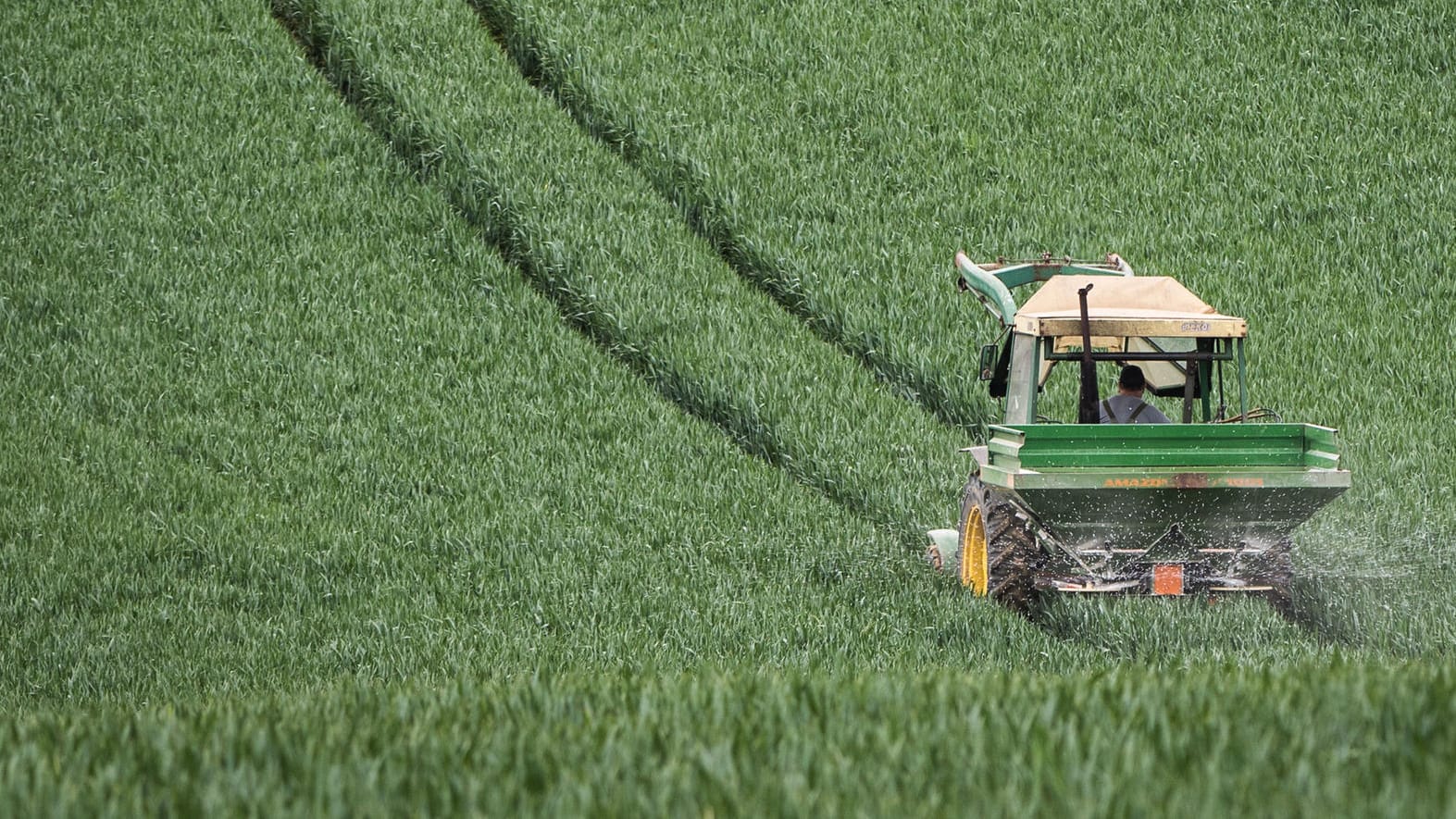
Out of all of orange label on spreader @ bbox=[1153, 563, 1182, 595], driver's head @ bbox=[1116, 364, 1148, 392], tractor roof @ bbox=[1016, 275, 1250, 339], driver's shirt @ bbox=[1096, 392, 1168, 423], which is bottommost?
orange label on spreader @ bbox=[1153, 563, 1182, 595]

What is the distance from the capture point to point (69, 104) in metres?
16.7

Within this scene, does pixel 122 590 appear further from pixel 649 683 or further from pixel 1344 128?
pixel 1344 128

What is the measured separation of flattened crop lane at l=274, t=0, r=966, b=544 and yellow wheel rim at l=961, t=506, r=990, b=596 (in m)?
1.15

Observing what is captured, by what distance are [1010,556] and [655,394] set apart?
4998 millimetres

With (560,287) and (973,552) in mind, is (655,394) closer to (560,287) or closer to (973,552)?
(560,287)

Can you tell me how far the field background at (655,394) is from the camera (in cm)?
382

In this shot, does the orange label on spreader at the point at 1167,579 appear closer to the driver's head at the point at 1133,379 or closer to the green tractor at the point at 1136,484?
the green tractor at the point at 1136,484

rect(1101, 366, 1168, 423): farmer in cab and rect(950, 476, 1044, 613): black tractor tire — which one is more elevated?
rect(1101, 366, 1168, 423): farmer in cab

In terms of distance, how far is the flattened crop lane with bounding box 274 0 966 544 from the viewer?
11391 mm

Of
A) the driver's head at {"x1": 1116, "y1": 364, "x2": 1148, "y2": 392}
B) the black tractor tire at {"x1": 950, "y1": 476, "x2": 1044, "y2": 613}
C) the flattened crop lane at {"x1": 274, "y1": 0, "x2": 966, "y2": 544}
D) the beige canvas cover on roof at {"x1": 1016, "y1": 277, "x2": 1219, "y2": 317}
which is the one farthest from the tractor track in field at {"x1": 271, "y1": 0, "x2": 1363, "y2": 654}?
the beige canvas cover on roof at {"x1": 1016, "y1": 277, "x2": 1219, "y2": 317}

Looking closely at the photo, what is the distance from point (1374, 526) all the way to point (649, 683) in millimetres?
6556

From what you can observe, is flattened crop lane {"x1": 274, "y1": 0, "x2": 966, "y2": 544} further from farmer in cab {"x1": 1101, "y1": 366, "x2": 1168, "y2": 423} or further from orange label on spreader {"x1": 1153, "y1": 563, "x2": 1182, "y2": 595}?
orange label on spreader {"x1": 1153, "y1": 563, "x2": 1182, "y2": 595}

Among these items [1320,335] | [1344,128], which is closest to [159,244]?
[1320,335]

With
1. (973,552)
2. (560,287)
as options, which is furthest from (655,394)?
(973,552)
